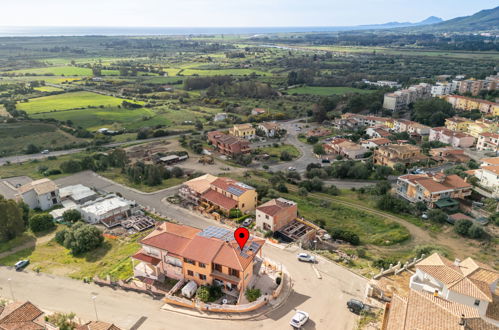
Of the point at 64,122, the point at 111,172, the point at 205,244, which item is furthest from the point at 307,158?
the point at 64,122

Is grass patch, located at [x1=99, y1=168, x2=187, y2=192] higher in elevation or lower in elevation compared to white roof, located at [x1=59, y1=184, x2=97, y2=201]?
lower

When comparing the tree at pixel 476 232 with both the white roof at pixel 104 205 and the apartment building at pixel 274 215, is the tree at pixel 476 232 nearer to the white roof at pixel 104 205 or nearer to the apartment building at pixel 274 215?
the apartment building at pixel 274 215

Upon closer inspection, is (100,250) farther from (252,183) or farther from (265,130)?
(265,130)

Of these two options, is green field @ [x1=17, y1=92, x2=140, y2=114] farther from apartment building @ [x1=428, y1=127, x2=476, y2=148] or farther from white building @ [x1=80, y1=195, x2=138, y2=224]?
apartment building @ [x1=428, y1=127, x2=476, y2=148]

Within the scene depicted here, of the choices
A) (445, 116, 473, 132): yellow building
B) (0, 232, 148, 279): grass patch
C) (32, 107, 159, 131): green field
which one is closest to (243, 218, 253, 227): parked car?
(0, 232, 148, 279): grass patch

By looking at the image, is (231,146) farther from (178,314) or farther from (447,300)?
(447,300)

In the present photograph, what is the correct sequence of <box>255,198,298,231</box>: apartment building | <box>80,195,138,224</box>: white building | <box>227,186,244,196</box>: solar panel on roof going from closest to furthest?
<box>255,198,298,231</box>: apartment building < <box>80,195,138,224</box>: white building < <box>227,186,244,196</box>: solar panel on roof

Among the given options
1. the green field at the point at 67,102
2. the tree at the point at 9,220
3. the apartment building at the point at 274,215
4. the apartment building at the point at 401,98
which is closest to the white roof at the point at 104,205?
the tree at the point at 9,220
